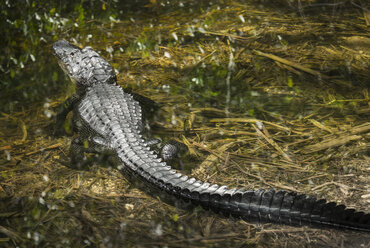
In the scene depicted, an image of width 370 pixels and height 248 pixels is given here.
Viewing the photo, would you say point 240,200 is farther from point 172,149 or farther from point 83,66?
point 83,66

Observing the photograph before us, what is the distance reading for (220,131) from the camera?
392cm

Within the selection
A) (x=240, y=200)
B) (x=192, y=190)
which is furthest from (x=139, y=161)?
(x=240, y=200)

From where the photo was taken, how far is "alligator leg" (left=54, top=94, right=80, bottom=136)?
417cm

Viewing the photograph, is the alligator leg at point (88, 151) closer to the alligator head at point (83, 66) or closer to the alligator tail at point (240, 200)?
the alligator tail at point (240, 200)

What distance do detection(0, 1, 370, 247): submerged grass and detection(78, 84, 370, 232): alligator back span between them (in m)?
0.09

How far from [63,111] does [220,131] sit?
1.70 metres

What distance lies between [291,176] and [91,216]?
5.28 ft

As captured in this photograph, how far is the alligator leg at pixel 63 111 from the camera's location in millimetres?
4168

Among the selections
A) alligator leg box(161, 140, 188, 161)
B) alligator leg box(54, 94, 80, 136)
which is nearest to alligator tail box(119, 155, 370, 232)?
alligator leg box(161, 140, 188, 161)

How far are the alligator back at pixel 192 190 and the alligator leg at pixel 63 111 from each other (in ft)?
0.87

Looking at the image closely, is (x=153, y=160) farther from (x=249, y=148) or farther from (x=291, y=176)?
(x=291, y=176)

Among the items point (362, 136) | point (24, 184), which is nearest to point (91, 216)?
point (24, 184)

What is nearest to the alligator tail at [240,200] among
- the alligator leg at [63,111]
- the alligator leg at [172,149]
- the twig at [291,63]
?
the alligator leg at [172,149]

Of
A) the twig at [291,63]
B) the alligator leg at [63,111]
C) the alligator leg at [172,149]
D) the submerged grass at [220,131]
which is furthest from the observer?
the twig at [291,63]
